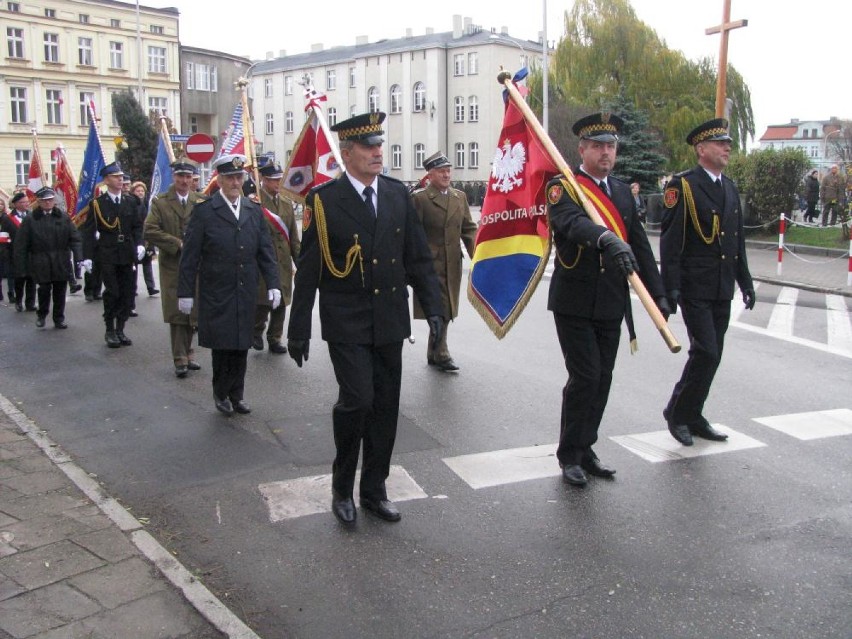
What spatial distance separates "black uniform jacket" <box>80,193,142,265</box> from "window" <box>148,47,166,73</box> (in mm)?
56783

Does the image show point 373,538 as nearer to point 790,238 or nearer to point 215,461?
point 215,461

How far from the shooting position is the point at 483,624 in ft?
12.5

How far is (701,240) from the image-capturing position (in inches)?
245

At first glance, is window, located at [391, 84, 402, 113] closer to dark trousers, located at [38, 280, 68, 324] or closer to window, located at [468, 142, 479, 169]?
window, located at [468, 142, 479, 169]

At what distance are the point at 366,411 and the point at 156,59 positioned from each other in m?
64.6

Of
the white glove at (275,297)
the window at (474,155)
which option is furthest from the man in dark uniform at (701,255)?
the window at (474,155)

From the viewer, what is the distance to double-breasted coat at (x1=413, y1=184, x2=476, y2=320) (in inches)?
343

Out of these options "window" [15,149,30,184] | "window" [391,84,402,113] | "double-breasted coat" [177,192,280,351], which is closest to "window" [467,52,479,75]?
"window" [391,84,402,113]

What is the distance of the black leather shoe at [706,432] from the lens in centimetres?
634

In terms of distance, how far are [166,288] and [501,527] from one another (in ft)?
17.6

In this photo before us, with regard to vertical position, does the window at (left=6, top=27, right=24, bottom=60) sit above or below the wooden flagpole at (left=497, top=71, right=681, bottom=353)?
above

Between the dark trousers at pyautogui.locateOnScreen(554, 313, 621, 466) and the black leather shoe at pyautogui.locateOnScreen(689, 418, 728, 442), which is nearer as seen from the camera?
the dark trousers at pyautogui.locateOnScreen(554, 313, 621, 466)

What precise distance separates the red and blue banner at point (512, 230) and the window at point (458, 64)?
6297cm

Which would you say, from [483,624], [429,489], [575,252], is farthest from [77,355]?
[483,624]
